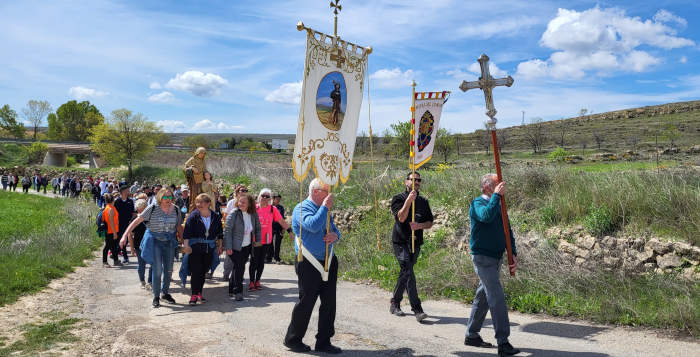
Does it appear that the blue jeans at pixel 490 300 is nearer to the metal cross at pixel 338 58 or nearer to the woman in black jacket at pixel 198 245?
the metal cross at pixel 338 58

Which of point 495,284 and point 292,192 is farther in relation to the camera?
point 292,192

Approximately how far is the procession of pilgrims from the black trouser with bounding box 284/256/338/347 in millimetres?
11

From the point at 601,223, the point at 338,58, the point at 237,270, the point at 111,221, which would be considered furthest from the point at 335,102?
the point at 111,221

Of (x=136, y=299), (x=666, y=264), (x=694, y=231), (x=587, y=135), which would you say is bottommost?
(x=136, y=299)

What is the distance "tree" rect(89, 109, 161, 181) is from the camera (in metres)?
53.2

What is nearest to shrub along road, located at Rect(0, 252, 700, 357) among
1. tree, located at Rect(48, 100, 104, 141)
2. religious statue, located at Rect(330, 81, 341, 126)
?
religious statue, located at Rect(330, 81, 341, 126)

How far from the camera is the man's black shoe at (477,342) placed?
5.52m

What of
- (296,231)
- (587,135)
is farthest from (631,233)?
(587,135)

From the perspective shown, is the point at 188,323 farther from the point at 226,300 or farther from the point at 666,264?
the point at 666,264

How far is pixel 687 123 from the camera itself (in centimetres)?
5669

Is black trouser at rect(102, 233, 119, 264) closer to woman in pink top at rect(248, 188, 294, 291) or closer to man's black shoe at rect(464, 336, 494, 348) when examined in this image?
woman in pink top at rect(248, 188, 294, 291)

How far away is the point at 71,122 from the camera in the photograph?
101 metres

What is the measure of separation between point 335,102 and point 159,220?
12.1 feet

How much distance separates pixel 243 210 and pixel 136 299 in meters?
2.26
